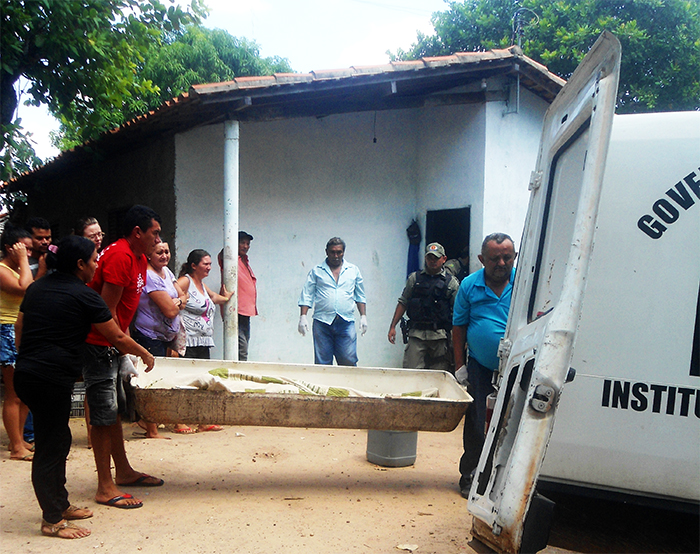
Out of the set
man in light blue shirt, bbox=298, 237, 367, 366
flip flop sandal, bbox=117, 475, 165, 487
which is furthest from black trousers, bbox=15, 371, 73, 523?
man in light blue shirt, bbox=298, 237, 367, 366

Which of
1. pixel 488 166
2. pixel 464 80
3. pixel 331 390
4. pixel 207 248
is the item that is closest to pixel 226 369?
pixel 331 390

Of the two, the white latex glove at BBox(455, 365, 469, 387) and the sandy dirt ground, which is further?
the white latex glove at BBox(455, 365, 469, 387)

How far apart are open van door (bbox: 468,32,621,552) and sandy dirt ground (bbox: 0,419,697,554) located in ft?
1.12

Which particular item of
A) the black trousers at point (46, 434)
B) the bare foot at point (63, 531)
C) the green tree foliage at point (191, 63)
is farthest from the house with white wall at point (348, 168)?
the green tree foliage at point (191, 63)

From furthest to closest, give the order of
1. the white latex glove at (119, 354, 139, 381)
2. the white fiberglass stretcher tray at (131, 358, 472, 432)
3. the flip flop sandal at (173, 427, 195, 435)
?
the flip flop sandal at (173, 427, 195, 435) < the white latex glove at (119, 354, 139, 381) < the white fiberglass stretcher tray at (131, 358, 472, 432)

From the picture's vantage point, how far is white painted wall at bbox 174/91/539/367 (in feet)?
24.8

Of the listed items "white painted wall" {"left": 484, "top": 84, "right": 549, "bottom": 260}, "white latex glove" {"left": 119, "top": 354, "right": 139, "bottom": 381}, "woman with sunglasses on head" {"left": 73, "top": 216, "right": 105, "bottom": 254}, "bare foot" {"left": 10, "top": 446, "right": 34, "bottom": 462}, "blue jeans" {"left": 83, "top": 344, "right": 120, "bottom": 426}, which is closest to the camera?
"blue jeans" {"left": 83, "top": 344, "right": 120, "bottom": 426}

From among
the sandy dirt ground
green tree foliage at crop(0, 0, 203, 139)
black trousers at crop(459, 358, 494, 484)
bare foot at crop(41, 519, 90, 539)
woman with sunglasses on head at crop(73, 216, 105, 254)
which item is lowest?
the sandy dirt ground

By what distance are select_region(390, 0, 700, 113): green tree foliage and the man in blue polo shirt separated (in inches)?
414

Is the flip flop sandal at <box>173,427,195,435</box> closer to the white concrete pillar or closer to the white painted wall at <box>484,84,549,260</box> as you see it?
the white concrete pillar

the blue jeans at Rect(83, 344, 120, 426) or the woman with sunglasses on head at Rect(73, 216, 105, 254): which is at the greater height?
the woman with sunglasses on head at Rect(73, 216, 105, 254)

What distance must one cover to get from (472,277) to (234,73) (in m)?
18.1

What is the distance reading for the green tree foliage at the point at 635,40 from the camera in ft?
44.6

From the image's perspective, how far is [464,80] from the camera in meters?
7.92
